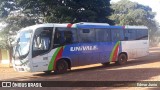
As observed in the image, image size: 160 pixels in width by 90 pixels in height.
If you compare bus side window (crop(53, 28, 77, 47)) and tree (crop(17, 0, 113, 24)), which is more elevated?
tree (crop(17, 0, 113, 24))

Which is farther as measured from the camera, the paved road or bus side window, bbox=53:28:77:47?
bus side window, bbox=53:28:77:47

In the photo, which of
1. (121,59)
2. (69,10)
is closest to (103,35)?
(121,59)

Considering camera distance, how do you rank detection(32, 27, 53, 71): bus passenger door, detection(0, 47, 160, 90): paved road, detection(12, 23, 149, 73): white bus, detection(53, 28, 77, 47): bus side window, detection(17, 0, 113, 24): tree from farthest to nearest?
1. detection(17, 0, 113, 24): tree
2. detection(53, 28, 77, 47): bus side window
3. detection(12, 23, 149, 73): white bus
4. detection(32, 27, 53, 71): bus passenger door
5. detection(0, 47, 160, 90): paved road

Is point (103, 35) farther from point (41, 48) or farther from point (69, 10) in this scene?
point (69, 10)

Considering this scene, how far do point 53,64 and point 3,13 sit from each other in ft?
52.5

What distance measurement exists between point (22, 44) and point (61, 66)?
253cm

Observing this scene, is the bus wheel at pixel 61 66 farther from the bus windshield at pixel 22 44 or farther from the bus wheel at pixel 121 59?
the bus wheel at pixel 121 59

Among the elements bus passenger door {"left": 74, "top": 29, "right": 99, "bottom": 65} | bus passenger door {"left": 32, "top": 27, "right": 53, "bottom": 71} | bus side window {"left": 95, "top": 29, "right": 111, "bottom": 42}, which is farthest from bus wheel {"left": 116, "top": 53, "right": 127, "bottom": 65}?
bus passenger door {"left": 32, "top": 27, "right": 53, "bottom": 71}

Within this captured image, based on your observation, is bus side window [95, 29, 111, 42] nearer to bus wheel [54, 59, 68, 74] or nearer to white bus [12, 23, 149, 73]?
white bus [12, 23, 149, 73]

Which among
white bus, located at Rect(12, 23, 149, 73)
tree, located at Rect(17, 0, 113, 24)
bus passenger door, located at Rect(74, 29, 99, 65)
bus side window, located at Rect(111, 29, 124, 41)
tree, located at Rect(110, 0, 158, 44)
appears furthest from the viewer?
tree, located at Rect(110, 0, 158, 44)

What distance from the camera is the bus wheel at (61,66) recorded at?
14.3 meters

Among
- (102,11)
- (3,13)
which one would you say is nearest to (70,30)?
(102,11)

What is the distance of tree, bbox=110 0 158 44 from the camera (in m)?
49.6

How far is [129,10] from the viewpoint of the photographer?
186 feet
